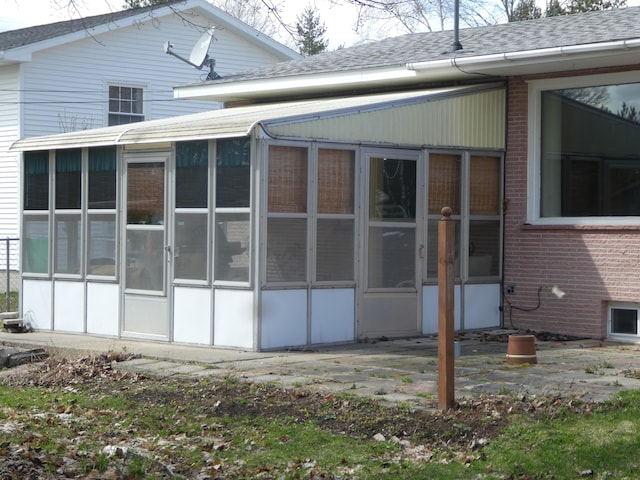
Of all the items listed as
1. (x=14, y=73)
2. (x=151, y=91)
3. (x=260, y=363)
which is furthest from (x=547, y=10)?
(x=260, y=363)

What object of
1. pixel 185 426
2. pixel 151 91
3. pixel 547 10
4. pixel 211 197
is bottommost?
pixel 185 426

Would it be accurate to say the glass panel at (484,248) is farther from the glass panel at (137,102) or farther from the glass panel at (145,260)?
the glass panel at (137,102)

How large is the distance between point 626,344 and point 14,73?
1547 cm

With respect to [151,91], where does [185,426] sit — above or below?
below

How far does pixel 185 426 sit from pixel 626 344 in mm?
7440

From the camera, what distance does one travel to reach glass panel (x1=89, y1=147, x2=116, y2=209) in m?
15.2

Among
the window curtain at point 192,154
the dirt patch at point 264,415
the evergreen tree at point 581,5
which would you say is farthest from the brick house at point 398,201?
the evergreen tree at point 581,5

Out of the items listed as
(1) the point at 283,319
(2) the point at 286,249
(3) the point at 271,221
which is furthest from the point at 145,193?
(1) the point at 283,319

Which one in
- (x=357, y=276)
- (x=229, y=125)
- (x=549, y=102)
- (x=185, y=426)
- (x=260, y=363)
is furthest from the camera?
(x=549, y=102)

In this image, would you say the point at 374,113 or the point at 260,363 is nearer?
the point at 260,363

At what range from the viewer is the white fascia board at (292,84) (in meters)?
16.0

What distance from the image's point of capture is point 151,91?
26781mm

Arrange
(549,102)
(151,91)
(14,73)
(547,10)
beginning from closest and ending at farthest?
(549,102) → (14,73) → (151,91) → (547,10)

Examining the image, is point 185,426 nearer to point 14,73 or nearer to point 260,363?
point 260,363
